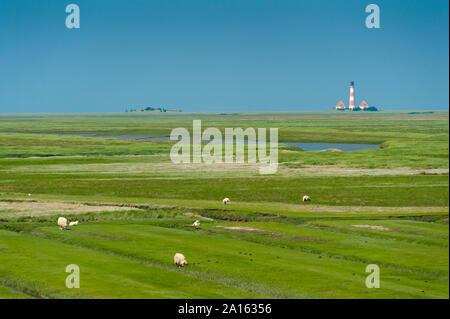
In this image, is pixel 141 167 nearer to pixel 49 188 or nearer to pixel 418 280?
pixel 49 188

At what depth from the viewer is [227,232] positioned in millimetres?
50469

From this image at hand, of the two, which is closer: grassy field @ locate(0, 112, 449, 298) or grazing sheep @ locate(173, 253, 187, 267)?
grassy field @ locate(0, 112, 449, 298)

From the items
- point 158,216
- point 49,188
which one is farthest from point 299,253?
point 49,188

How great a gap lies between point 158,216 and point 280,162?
192ft

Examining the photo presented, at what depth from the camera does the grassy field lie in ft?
112

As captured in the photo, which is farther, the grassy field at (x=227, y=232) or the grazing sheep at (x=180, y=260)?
the grazing sheep at (x=180, y=260)

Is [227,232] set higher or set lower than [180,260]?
lower

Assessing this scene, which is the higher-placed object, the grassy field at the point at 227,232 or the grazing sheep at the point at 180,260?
the grazing sheep at the point at 180,260

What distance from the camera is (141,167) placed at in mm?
107938

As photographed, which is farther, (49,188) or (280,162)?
(280,162)

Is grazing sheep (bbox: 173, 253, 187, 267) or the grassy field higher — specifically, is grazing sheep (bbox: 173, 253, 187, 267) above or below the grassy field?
above

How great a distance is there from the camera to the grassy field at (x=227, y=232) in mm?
34188

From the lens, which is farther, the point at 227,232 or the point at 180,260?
the point at 227,232
